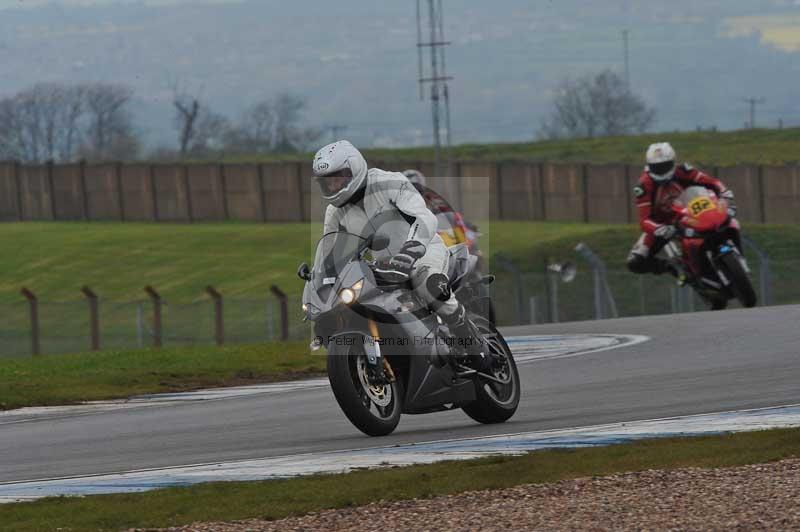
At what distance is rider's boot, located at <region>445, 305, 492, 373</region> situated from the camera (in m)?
10.1

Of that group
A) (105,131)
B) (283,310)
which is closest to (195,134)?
(105,131)

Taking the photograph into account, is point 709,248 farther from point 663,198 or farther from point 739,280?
point 663,198

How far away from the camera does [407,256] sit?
958 cm

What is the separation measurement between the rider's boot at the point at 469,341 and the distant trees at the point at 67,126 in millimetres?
90439

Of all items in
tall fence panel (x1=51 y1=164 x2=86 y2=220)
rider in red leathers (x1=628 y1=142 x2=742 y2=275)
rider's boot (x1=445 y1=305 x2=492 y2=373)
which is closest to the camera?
rider's boot (x1=445 y1=305 x2=492 y2=373)

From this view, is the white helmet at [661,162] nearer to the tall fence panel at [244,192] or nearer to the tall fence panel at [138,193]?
the tall fence panel at [244,192]

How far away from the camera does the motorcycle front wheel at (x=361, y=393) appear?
928cm

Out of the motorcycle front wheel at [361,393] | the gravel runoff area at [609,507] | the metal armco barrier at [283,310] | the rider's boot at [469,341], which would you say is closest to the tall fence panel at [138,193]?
the metal armco barrier at [283,310]

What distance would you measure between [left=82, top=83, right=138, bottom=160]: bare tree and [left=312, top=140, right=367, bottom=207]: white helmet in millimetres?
112317

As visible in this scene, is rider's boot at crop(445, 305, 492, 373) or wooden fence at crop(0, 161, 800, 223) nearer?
rider's boot at crop(445, 305, 492, 373)

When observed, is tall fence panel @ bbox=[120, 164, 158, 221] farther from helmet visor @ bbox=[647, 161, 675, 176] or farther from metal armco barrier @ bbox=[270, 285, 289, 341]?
helmet visor @ bbox=[647, 161, 675, 176]

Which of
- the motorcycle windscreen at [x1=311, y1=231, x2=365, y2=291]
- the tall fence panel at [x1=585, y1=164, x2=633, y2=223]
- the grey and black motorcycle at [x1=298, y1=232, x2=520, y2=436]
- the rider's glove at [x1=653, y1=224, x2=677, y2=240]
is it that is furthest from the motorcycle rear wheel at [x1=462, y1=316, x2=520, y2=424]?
the tall fence panel at [x1=585, y1=164, x2=633, y2=223]

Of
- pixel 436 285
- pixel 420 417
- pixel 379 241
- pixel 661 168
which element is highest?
pixel 379 241

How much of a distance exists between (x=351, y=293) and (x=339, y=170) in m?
0.85
